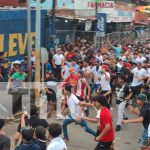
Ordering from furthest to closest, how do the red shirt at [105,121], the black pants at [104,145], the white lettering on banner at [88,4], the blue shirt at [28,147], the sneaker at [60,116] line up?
the white lettering on banner at [88,4]
the sneaker at [60,116]
the black pants at [104,145]
the red shirt at [105,121]
the blue shirt at [28,147]

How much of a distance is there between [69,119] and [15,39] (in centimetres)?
1088

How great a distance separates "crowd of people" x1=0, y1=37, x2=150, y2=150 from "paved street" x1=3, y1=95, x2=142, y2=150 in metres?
0.26

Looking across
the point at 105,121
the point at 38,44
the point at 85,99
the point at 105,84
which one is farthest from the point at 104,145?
the point at 38,44

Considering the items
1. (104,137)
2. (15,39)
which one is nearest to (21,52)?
(15,39)

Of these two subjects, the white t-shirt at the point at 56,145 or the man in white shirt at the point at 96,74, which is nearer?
the white t-shirt at the point at 56,145

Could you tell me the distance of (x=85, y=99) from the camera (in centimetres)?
1304

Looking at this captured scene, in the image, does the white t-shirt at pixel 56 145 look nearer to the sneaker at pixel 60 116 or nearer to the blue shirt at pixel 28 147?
the blue shirt at pixel 28 147

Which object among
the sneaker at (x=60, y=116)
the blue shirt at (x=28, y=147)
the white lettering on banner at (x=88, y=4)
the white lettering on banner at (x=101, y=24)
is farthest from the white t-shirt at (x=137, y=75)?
the white lettering on banner at (x=88, y=4)

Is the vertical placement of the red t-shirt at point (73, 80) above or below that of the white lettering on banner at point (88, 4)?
below

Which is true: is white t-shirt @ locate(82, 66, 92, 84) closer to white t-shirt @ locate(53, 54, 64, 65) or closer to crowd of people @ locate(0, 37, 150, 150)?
crowd of people @ locate(0, 37, 150, 150)

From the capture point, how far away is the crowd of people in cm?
693

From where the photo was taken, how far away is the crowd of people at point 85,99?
6.93 metres

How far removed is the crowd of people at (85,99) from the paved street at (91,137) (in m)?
0.26

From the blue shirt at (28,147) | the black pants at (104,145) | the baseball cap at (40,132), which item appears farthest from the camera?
the black pants at (104,145)
